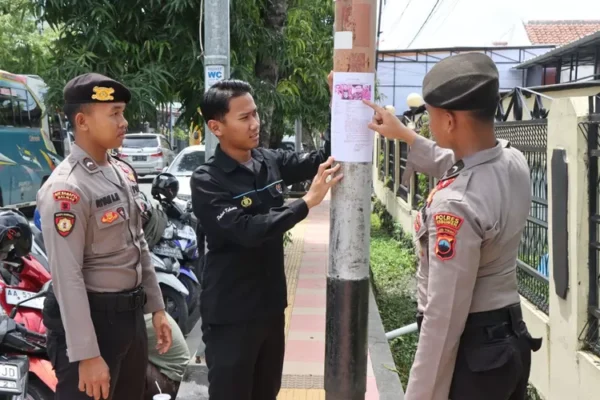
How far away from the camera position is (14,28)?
18.0 meters

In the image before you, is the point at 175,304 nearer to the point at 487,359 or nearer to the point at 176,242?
the point at 176,242

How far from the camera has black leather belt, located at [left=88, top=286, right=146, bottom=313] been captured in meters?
2.57

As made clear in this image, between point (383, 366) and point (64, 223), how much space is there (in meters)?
2.83

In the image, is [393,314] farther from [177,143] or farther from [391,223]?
[177,143]

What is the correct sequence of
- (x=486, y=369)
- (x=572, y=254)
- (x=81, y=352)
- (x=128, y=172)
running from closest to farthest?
1. (x=486, y=369)
2. (x=81, y=352)
3. (x=128, y=172)
4. (x=572, y=254)

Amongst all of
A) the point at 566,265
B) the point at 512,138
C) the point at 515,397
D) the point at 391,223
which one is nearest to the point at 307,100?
the point at 391,223

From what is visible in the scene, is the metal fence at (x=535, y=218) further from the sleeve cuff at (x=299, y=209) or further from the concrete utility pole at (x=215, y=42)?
the sleeve cuff at (x=299, y=209)

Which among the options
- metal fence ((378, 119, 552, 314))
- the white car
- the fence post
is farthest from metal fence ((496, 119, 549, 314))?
the white car

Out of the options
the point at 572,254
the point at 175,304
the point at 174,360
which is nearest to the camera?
the point at 572,254

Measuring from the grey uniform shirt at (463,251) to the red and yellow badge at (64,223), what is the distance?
129cm

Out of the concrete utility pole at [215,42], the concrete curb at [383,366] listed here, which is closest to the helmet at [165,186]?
the concrete utility pole at [215,42]

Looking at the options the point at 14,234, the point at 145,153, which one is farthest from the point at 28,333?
the point at 145,153

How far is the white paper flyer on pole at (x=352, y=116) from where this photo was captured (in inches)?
102

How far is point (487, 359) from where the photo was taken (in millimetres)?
1948
